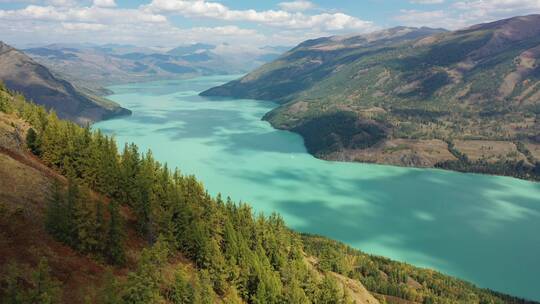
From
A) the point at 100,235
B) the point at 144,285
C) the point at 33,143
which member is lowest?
the point at 144,285

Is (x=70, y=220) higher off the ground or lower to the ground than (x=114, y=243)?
higher

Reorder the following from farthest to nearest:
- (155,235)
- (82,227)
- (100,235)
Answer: (155,235) < (100,235) < (82,227)

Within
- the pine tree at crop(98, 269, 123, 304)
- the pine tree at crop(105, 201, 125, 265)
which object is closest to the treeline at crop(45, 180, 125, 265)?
the pine tree at crop(105, 201, 125, 265)

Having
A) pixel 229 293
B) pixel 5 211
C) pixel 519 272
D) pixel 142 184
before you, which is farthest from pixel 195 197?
pixel 519 272

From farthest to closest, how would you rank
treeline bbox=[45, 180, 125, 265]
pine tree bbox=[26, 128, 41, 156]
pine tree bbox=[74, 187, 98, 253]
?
pine tree bbox=[26, 128, 41, 156] < pine tree bbox=[74, 187, 98, 253] < treeline bbox=[45, 180, 125, 265]

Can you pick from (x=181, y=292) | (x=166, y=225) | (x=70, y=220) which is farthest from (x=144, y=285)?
(x=166, y=225)

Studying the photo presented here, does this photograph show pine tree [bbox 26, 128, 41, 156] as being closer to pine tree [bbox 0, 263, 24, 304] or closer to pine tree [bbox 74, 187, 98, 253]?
pine tree [bbox 74, 187, 98, 253]

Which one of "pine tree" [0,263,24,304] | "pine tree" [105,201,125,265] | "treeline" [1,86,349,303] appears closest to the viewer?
"pine tree" [0,263,24,304]

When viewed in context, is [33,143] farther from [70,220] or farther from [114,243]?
[114,243]

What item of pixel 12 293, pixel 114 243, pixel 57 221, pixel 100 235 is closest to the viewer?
pixel 12 293

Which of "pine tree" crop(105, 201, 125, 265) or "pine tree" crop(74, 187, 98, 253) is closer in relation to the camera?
"pine tree" crop(74, 187, 98, 253)
